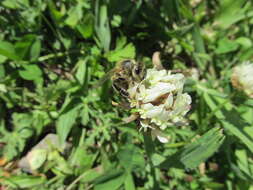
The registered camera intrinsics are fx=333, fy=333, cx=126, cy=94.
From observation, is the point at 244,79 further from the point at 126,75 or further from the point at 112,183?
the point at 112,183

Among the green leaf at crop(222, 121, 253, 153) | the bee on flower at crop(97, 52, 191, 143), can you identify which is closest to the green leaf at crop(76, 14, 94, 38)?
the bee on flower at crop(97, 52, 191, 143)

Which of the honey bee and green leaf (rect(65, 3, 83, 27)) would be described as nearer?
the honey bee

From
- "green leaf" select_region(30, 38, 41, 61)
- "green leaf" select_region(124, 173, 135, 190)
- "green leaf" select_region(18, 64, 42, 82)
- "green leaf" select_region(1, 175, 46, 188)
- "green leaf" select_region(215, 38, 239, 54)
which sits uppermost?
"green leaf" select_region(30, 38, 41, 61)

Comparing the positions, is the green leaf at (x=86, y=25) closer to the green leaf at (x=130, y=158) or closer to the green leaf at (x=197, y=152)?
the green leaf at (x=130, y=158)

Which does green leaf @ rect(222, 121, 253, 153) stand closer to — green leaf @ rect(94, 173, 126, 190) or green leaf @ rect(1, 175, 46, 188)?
green leaf @ rect(94, 173, 126, 190)

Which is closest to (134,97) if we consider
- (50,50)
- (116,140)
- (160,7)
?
(116,140)

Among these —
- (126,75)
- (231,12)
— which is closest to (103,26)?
(126,75)

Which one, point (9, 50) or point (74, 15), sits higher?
point (74, 15)
